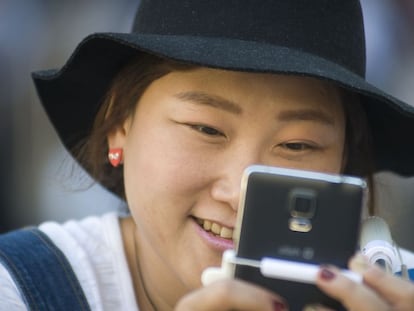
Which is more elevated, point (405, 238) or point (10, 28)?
point (10, 28)

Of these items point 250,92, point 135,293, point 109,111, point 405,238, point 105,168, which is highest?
point 250,92

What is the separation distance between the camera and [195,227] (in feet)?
5.25

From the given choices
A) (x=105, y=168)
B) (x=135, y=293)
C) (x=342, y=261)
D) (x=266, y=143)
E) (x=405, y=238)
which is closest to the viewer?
(x=342, y=261)

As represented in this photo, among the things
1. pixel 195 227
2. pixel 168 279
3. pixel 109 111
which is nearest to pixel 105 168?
pixel 109 111

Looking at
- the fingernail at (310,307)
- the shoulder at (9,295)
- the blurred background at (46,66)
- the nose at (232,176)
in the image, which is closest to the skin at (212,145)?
the nose at (232,176)

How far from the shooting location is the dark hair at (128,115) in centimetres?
175

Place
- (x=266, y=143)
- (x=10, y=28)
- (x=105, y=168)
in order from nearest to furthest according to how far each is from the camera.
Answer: (x=266, y=143), (x=105, y=168), (x=10, y=28)


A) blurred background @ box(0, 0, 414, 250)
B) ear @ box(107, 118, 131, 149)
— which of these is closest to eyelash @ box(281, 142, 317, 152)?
ear @ box(107, 118, 131, 149)

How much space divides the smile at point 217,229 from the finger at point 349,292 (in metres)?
0.49

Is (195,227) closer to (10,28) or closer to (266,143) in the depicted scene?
(266,143)

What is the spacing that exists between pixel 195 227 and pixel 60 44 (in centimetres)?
338

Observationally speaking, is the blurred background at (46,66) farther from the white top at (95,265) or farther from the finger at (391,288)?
the finger at (391,288)

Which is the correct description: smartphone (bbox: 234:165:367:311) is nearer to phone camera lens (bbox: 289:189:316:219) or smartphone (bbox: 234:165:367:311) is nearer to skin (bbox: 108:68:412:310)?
phone camera lens (bbox: 289:189:316:219)

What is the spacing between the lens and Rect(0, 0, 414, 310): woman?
157 cm
